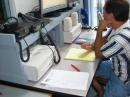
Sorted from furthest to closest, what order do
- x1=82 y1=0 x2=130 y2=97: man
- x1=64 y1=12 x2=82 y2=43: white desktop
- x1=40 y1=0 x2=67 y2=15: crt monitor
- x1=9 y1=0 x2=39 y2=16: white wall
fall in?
1. x1=64 y1=12 x2=82 y2=43: white desktop
2. x1=9 y1=0 x2=39 y2=16: white wall
3. x1=40 y1=0 x2=67 y2=15: crt monitor
4. x1=82 y1=0 x2=130 y2=97: man

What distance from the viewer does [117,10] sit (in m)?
1.62

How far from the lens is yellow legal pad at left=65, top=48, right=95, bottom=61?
1.80 m

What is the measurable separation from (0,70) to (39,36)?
15.3 inches

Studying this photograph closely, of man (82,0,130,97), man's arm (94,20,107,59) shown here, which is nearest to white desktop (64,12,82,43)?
man's arm (94,20,107,59)

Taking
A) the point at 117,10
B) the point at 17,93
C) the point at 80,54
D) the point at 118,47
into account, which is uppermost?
the point at 117,10

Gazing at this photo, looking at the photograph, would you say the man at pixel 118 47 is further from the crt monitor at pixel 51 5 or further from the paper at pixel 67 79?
the crt monitor at pixel 51 5

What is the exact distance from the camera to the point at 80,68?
164 cm

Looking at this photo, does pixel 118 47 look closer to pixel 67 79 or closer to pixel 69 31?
pixel 67 79

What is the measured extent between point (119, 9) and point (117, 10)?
17mm

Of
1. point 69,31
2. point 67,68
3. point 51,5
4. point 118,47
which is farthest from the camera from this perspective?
point 69,31

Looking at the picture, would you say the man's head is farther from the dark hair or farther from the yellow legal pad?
the yellow legal pad

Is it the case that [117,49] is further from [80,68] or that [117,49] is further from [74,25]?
[74,25]

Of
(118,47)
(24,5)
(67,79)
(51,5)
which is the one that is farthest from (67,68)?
(24,5)

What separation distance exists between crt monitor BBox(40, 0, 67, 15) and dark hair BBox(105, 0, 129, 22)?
0.57 meters
